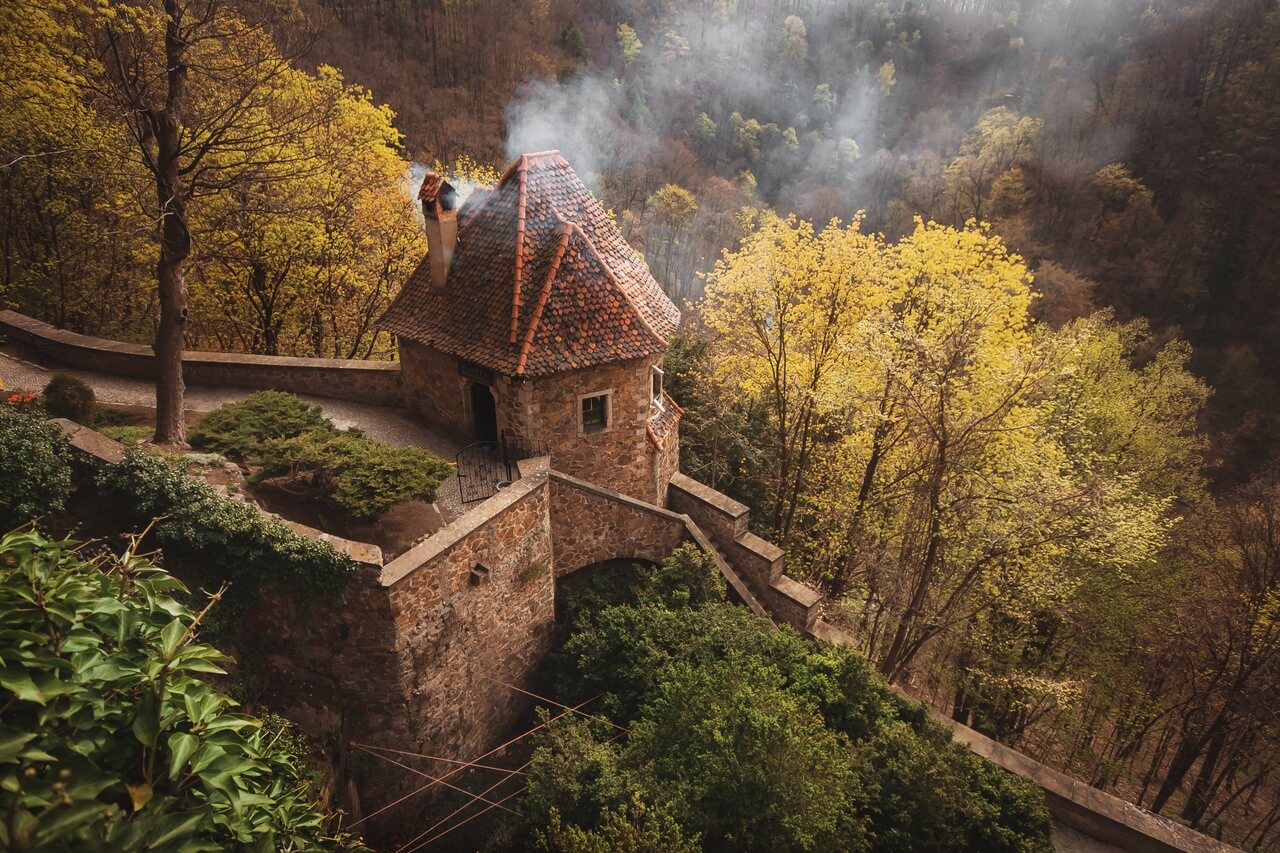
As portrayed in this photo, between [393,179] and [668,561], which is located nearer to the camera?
[668,561]

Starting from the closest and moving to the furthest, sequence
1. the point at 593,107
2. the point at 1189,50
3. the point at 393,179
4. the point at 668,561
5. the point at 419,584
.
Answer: the point at 419,584, the point at 668,561, the point at 393,179, the point at 1189,50, the point at 593,107

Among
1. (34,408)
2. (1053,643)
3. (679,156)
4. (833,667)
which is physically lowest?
(1053,643)

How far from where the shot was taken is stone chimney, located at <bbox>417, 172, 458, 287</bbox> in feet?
46.8

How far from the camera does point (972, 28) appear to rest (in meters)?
78.8

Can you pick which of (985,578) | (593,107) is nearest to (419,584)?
(985,578)

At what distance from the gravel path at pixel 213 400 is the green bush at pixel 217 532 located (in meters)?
4.47

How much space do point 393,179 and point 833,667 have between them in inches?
760

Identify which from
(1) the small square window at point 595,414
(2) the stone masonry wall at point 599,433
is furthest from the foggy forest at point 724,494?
(1) the small square window at point 595,414

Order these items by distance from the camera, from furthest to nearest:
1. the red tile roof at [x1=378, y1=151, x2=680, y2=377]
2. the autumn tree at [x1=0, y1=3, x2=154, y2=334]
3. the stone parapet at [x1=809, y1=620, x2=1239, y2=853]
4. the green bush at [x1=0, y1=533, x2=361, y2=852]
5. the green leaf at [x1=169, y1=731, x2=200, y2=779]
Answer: the autumn tree at [x1=0, y1=3, x2=154, y2=334]
the red tile roof at [x1=378, y1=151, x2=680, y2=377]
the stone parapet at [x1=809, y1=620, x2=1239, y2=853]
the green leaf at [x1=169, y1=731, x2=200, y2=779]
the green bush at [x1=0, y1=533, x2=361, y2=852]

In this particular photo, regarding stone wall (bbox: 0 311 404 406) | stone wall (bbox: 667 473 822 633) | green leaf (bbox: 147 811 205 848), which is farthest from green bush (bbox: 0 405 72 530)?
stone wall (bbox: 667 473 822 633)

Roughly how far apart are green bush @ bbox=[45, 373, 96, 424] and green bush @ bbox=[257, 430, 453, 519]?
358 cm

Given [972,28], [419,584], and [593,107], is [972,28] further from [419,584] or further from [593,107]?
[419,584]

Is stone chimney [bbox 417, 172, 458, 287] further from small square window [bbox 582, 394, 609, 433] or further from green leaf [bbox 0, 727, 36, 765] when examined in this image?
green leaf [bbox 0, 727, 36, 765]

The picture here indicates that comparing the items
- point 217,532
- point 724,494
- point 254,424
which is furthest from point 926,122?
point 217,532
